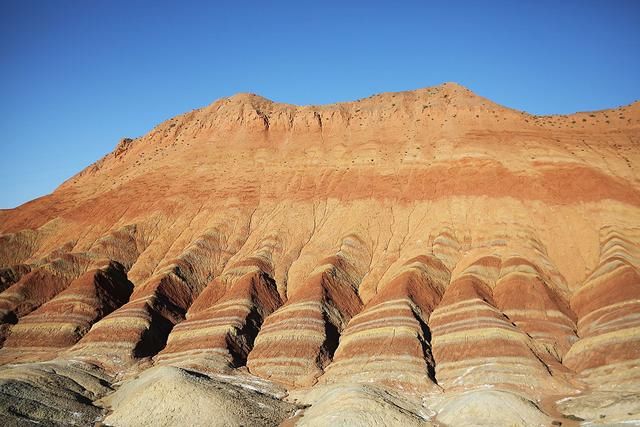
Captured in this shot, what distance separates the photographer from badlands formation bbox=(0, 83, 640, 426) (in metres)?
43.3

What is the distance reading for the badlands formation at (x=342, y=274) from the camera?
43281 millimetres

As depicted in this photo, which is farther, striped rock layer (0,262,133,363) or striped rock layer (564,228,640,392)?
striped rock layer (0,262,133,363)

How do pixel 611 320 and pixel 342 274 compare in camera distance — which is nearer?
pixel 611 320

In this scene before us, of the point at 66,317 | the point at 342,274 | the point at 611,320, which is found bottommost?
the point at 66,317

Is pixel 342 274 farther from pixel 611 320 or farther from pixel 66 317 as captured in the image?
pixel 66 317

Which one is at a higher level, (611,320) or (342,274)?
(611,320)

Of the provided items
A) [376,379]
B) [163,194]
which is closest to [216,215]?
[163,194]

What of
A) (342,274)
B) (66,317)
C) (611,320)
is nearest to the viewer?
(611,320)

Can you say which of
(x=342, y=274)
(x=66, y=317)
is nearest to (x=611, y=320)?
(x=342, y=274)

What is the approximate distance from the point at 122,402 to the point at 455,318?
29.5 meters

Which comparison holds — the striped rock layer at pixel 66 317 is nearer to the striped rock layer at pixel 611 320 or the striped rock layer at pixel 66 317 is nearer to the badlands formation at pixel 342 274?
the badlands formation at pixel 342 274

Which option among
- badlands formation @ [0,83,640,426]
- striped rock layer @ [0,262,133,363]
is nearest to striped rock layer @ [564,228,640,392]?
badlands formation @ [0,83,640,426]

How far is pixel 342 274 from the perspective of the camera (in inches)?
2458

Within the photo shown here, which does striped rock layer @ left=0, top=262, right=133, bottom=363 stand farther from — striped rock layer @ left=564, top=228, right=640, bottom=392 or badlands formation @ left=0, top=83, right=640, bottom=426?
striped rock layer @ left=564, top=228, right=640, bottom=392
